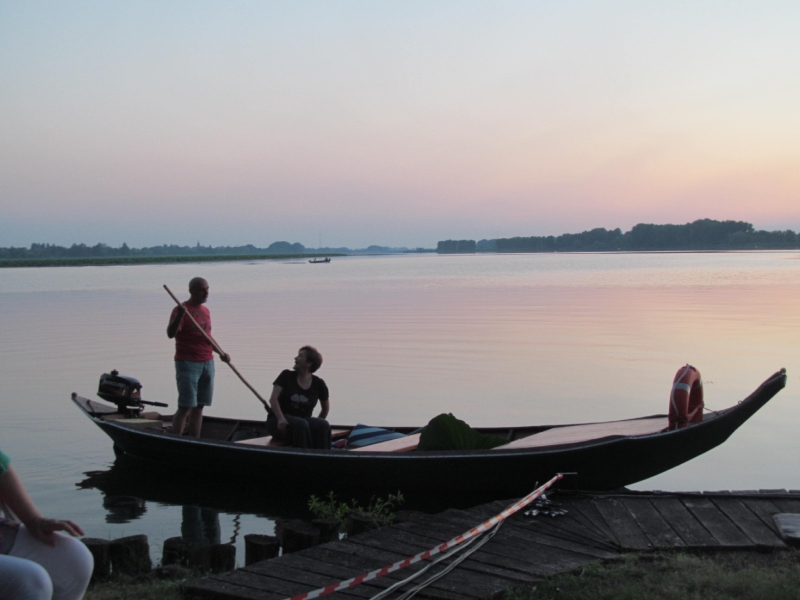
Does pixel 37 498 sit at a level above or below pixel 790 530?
below

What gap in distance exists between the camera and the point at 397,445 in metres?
8.54

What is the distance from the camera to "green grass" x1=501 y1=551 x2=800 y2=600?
455 cm

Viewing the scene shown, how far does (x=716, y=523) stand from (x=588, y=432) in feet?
8.00

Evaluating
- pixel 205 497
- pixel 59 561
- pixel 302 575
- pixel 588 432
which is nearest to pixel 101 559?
pixel 302 575

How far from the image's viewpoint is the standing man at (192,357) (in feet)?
30.4

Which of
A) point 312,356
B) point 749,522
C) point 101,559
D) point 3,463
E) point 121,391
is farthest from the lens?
point 121,391

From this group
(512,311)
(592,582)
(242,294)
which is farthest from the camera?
(242,294)

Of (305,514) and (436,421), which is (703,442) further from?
(305,514)

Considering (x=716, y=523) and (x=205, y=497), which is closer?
(x=716, y=523)

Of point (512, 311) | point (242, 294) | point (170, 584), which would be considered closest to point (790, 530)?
point (170, 584)

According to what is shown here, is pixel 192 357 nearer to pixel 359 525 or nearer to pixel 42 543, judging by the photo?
pixel 359 525

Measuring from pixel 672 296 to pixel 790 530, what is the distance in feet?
115

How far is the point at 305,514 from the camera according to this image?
8625 millimetres

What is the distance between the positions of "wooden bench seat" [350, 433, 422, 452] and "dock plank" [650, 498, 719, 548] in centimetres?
275
